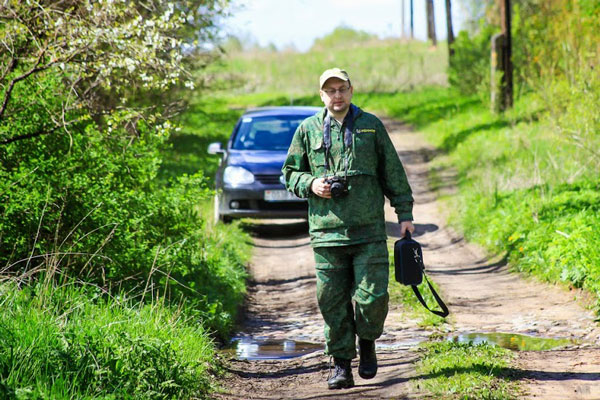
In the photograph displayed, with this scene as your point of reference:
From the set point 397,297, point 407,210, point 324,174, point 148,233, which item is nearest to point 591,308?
point 397,297

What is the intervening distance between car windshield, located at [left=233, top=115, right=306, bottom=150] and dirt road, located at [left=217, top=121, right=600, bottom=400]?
4.54ft

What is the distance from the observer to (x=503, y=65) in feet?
68.8

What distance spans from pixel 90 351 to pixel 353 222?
1.77 meters

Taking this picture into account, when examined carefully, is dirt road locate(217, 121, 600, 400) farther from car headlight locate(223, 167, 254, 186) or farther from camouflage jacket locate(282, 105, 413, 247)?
camouflage jacket locate(282, 105, 413, 247)

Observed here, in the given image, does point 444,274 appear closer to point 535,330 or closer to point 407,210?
point 535,330

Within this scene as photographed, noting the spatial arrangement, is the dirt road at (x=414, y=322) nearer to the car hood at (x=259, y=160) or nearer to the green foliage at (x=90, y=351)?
the green foliage at (x=90, y=351)

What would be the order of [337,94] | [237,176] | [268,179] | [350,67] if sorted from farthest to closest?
[350,67] → [237,176] → [268,179] → [337,94]

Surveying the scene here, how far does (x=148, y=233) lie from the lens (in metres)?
7.84

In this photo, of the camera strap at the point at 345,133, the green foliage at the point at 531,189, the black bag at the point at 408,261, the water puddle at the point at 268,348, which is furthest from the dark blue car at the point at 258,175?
the camera strap at the point at 345,133

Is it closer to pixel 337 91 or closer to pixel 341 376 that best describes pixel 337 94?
pixel 337 91

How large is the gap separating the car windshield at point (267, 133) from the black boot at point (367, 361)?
765 centimetres

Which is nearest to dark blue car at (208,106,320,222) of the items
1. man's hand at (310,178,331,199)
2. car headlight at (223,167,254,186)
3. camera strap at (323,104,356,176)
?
car headlight at (223,167,254,186)

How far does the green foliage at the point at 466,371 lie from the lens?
16.9 ft

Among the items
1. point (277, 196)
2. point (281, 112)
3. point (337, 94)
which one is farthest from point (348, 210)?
point (281, 112)
